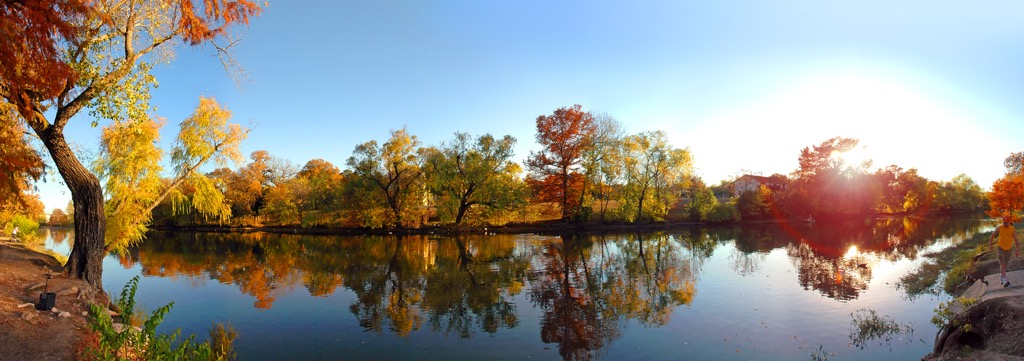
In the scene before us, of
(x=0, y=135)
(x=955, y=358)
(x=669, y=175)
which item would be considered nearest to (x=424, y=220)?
(x=669, y=175)

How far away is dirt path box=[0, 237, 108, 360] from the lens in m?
7.15

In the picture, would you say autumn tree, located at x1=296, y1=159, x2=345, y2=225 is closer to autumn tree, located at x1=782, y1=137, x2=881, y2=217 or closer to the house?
autumn tree, located at x1=782, y1=137, x2=881, y2=217

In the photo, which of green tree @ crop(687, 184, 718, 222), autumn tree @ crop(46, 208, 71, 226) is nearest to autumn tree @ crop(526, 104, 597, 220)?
green tree @ crop(687, 184, 718, 222)

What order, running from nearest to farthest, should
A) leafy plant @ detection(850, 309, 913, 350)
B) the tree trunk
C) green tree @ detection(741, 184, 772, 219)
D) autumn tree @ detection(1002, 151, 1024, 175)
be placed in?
1. leafy plant @ detection(850, 309, 913, 350)
2. the tree trunk
3. autumn tree @ detection(1002, 151, 1024, 175)
4. green tree @ detection(741, 184, 772, 219)

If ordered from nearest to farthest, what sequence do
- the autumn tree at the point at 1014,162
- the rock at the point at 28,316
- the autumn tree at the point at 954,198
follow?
the rock at the point at 28,316, the autumn tree at the point at 1014,162, the autumn tree at the point at 954,198

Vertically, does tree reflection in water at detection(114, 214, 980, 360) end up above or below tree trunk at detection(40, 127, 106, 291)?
below

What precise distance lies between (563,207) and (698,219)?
1781 cm

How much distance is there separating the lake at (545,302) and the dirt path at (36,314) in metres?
2.72

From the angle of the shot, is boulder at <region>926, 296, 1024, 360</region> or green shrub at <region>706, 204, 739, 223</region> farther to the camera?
green shrub at <region>706, 204, 739, 223</region>

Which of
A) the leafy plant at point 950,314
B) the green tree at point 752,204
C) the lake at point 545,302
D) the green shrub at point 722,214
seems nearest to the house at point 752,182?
the green tree at point 752,204

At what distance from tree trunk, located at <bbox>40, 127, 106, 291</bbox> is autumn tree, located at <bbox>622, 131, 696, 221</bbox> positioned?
43.5 m

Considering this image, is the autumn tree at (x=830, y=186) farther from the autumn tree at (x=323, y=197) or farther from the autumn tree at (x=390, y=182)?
the autumn tree at (x=323, y=197)

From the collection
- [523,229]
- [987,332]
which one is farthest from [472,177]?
[987,332]

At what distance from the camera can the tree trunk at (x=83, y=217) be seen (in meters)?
12.1
